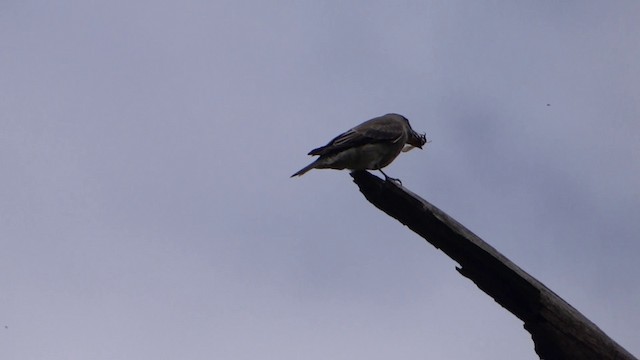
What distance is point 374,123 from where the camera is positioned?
9.16 m

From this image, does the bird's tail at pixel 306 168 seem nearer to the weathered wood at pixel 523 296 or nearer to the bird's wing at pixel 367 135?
the bird's wing at pixel 367 135

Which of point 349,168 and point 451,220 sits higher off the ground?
point 349,168

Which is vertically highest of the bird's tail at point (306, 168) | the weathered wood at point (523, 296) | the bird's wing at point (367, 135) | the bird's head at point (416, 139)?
the bird's head at point (416, 139)

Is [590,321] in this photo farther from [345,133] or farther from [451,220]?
[345,133]

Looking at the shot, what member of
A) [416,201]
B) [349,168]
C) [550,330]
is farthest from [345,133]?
[550,330]

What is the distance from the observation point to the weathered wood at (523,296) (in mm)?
4234

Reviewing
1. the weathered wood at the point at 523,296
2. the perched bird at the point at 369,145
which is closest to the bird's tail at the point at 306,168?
the perched bird at the point at 369,145

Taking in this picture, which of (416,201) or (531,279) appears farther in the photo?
(416,201)

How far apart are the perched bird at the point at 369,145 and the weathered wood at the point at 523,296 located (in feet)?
10.8

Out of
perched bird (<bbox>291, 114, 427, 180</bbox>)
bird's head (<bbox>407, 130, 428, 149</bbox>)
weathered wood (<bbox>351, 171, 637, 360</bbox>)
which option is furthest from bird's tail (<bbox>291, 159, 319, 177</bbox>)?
weathered wood (<bbox>351, 171, 637, 360</bbox>)

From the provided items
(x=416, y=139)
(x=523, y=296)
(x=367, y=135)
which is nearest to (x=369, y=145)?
(x=367, y=135)

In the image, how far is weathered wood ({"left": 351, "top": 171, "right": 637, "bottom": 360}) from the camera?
4234 mm

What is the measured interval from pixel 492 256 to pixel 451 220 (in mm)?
322

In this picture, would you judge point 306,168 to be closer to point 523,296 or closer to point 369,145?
point 369,145
